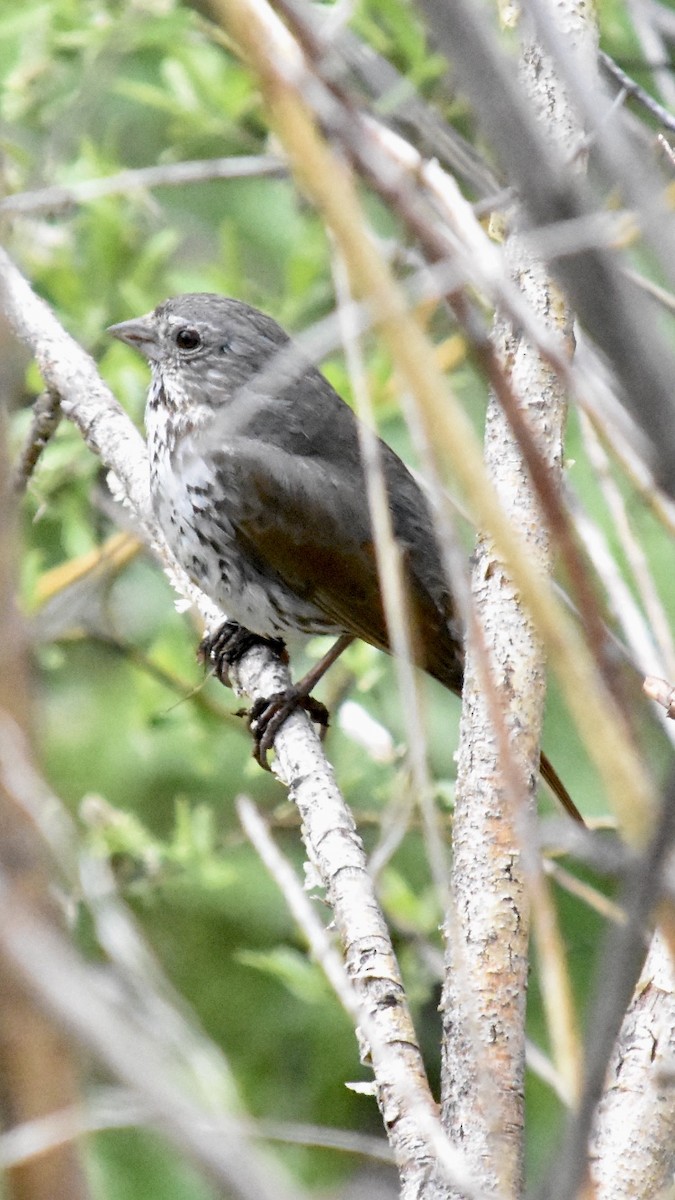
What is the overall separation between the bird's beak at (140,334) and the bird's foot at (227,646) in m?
0.83

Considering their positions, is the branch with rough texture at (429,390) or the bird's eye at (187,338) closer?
the branch with rough texture at (429,390)

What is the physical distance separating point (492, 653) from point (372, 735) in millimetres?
1748

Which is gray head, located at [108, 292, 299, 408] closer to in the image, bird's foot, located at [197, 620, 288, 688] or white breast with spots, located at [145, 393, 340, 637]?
white breast with spots, located at [145, 393, 340, 637]

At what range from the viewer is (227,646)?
3.51m

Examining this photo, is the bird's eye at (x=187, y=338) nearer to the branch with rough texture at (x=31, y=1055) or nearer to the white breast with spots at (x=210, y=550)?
the white breast with spots at (x=210, y=550)

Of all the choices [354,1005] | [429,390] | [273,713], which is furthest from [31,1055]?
[273,713]

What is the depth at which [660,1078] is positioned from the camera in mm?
1073

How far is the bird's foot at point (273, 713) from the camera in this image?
3.03 m

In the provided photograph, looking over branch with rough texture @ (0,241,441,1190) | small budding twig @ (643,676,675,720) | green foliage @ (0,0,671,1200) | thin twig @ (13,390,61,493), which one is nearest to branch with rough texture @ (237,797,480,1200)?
branch with rough texture @ (0,241,441,1190)

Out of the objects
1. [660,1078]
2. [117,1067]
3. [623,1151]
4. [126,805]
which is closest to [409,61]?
[126,805]

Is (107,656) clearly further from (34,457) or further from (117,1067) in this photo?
(117,1067)

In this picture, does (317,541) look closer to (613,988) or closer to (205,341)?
(205,341)

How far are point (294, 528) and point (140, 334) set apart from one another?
729 millimetres

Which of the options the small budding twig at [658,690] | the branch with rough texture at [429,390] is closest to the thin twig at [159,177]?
the small budding twig at [658,690]
